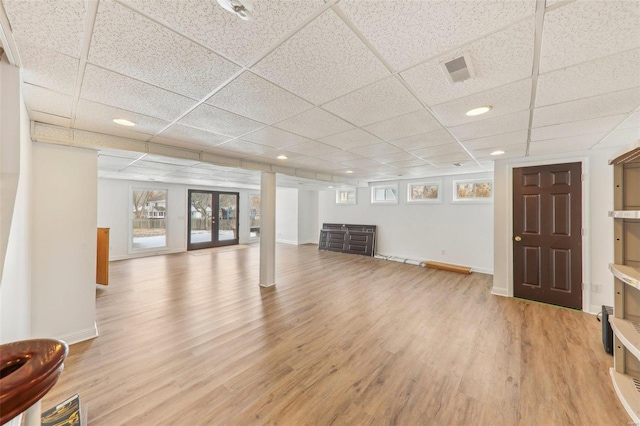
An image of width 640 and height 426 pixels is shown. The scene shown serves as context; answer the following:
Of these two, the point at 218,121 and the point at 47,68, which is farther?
the point at 218,121

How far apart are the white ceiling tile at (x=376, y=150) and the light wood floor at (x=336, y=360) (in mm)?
2306

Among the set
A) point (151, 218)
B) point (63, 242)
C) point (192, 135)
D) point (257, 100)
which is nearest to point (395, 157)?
point (257, 100)

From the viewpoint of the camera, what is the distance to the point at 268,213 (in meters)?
4.57

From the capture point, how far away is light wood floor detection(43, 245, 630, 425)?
5.85 feet

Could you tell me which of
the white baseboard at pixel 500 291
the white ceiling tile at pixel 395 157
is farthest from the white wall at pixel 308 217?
the white baseboard at pixel 500 291

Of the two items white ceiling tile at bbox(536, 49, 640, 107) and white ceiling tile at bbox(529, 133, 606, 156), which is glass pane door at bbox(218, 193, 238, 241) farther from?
white ceiling tile at bbox(536, 49, 640, 107)

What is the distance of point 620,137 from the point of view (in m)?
2.83

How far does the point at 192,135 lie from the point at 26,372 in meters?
2.68

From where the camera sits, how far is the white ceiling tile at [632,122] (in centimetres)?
216

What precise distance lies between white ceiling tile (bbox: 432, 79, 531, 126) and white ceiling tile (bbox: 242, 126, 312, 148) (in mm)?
1514

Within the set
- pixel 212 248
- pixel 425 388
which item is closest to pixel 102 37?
pixel 425 388

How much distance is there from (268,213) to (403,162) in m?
2.64

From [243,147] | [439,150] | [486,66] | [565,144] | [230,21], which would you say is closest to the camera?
[230,21]

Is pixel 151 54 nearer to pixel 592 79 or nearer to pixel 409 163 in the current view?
pixel 592 79
